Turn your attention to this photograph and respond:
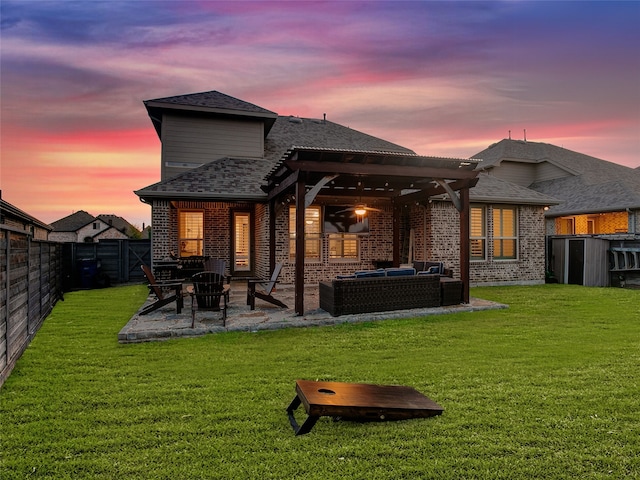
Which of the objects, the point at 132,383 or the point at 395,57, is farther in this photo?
the point at 395,57

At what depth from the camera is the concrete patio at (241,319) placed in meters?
6.36

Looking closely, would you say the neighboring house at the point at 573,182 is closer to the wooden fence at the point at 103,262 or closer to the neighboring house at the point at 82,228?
the wooden fence at the point at 103,262

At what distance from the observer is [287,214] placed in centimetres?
1244

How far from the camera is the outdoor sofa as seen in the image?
25.5 feet

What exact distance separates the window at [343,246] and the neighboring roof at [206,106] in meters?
5.52

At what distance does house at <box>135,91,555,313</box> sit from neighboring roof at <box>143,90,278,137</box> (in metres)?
0.04

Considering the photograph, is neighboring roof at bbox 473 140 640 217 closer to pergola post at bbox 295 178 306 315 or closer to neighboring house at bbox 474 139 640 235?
neighboring house at bbox 474 139 640 235

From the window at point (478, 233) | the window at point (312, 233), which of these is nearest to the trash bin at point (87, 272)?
the window at point (312, 233)

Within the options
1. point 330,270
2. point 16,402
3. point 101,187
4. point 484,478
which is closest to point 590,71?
point 330,270

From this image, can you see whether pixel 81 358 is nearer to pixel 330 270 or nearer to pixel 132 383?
pixel 132 383

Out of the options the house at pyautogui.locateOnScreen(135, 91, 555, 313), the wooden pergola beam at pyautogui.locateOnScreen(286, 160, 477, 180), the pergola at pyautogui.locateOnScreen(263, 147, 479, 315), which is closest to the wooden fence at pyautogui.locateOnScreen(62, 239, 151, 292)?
the house at pyautogui.locateOnScreen(135, 91, 555, 313)

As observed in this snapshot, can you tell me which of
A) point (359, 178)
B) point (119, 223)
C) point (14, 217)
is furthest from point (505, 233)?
point (119, 223)

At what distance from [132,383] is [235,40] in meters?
9.84

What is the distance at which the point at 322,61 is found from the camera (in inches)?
499
